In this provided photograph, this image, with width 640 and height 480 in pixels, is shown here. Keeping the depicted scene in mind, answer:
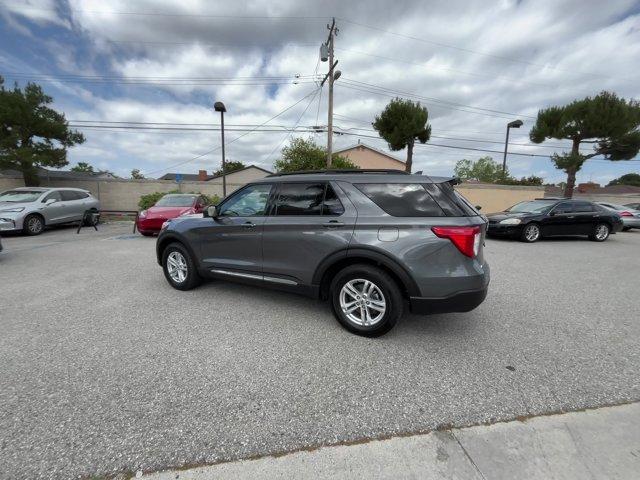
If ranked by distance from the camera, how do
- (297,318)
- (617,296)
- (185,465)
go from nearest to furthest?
(185,465) → (297,318) → (617,296)

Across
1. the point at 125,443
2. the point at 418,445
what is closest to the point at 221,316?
the point at 125,443

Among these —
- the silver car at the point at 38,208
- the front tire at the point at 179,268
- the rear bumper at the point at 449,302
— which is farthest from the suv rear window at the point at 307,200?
the silver car at the point at 38,208

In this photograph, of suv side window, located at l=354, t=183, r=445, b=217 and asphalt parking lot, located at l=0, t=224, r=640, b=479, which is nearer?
asphalt parking lot, located at l=0, t=224, r=640, b=479

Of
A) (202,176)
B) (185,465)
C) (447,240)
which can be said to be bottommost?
(185,465)

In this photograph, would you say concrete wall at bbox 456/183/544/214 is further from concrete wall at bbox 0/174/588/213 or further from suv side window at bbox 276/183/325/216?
suv side window at bbox 276/183/325/216

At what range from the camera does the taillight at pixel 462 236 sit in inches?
108

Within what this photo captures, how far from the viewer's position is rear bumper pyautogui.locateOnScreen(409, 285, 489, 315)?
281 cm

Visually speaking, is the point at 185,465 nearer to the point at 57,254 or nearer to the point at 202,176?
the point at 57,254

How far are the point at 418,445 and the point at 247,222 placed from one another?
2.85 metres

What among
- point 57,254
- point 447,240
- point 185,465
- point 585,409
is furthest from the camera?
point 57,254

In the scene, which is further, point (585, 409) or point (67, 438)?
point (585, 409)

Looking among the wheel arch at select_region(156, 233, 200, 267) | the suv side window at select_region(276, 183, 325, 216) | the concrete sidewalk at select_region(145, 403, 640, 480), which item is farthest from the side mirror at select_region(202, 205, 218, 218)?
the concrete sidewalk at select_region(145, 403, 640, 480)

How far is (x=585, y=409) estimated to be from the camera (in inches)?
85.0

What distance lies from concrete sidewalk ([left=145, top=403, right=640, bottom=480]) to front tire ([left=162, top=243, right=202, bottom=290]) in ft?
9.95
